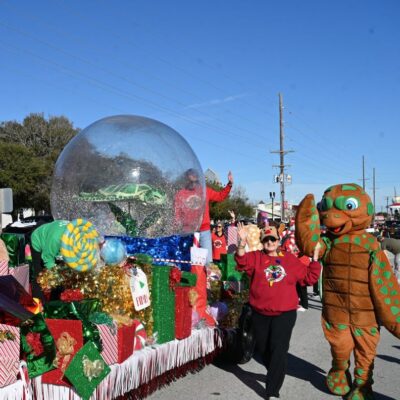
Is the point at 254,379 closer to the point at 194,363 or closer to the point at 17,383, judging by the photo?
the point at 194,363

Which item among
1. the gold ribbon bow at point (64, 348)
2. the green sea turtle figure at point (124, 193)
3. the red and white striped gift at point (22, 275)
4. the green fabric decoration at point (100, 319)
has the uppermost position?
the green sea turtle figure at point (124, 193)

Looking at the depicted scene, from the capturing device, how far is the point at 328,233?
5062 millimetres

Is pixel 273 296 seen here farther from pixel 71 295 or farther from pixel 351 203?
pixel 71 295

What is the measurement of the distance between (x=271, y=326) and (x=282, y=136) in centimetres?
3287

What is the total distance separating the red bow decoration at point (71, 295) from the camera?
3939 mm

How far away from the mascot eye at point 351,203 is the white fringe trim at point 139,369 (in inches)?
71.1

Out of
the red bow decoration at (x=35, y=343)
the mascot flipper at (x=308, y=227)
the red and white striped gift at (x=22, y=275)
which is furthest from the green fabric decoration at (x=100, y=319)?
the mascot flipper at (x=308, y=227)

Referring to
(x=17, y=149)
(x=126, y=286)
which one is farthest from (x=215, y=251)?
(x=17, y=149)

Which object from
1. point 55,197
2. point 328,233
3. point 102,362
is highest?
point 55,197

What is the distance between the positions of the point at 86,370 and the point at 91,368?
4cm

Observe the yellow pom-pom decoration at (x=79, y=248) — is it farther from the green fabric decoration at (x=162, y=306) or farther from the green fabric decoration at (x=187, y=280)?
the green fabric decoration at (x=187, y=280)

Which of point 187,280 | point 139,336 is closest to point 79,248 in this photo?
point 139,336

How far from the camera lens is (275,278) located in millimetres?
4617

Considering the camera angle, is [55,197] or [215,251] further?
[215,251]
